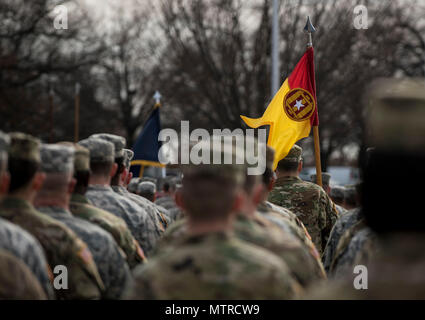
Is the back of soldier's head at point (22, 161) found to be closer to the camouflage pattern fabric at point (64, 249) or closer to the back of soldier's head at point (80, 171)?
the camouflage pattern fabric at point (64, 249)

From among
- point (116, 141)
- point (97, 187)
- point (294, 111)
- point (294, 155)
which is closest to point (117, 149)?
point (116, 141)

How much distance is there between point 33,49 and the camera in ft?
103

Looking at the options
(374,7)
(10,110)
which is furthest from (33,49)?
(374,7)

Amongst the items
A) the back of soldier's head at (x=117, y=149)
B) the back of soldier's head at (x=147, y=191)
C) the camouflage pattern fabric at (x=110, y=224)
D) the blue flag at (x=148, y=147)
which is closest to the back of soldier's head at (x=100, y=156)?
the back of soldier's head at (x=117, y=149)

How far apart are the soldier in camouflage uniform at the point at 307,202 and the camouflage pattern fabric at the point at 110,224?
2817 mm

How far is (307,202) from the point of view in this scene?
709 centimetres

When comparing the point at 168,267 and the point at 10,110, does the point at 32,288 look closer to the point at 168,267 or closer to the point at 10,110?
the point at 168,267

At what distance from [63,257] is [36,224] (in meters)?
0.24

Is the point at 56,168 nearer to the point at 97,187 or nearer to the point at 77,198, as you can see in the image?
the point at 77,198

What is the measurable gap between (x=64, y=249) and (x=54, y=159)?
0.57 meters

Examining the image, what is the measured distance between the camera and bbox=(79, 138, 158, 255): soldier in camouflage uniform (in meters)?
5.22

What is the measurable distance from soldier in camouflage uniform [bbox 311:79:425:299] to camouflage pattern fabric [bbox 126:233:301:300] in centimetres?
34

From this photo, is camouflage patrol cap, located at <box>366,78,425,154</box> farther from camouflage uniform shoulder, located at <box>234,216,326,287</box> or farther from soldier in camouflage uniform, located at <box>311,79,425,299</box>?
camouflage uniform shoulder, located at <box>234,216,326,287</box>

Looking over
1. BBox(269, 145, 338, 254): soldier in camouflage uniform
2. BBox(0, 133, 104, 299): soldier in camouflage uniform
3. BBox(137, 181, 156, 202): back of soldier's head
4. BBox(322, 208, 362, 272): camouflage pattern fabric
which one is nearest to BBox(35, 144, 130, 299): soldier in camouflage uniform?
BBox(0, 133, 104, 299): soldier in camouflage uniform
